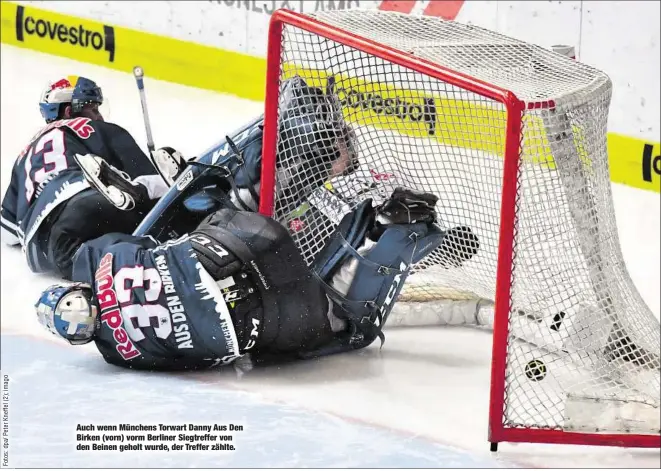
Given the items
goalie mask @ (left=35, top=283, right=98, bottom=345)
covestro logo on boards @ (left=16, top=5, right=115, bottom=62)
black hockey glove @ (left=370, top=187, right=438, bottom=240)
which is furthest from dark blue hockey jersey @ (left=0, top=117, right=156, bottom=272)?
covestro logo on boards @ (left=16, top=5, right=115, bottom=62)

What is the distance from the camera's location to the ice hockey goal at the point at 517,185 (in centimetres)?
351

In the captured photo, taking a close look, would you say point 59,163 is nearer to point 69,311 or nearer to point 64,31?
point 69,311

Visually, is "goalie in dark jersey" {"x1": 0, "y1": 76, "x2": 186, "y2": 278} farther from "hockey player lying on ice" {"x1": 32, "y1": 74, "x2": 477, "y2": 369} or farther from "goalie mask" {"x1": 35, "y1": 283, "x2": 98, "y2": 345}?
"goalie mask" {"x1": 35, "y1": 283, "x2": 98, "y2": 345}

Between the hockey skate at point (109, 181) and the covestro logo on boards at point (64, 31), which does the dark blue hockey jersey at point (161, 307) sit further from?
the covestro logo on boards at point (64, 31)

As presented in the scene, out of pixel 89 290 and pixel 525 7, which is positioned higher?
pixel 525 7

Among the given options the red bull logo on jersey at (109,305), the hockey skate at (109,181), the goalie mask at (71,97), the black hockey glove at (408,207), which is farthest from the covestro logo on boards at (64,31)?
the black hockey glove at (408,207)

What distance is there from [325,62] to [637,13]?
6.25ft

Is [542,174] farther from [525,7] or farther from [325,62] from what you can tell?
[525,7]

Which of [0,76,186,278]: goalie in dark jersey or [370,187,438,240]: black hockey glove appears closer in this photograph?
[370,187,438,240]: black hockey glove

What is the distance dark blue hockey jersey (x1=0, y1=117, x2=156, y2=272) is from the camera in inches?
187

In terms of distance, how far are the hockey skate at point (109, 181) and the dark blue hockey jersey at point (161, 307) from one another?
1.70 feet

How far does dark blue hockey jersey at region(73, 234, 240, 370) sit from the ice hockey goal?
0.42 metres


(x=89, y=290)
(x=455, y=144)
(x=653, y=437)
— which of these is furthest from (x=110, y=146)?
(x=653, y=437)

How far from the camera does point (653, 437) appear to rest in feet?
11.6
